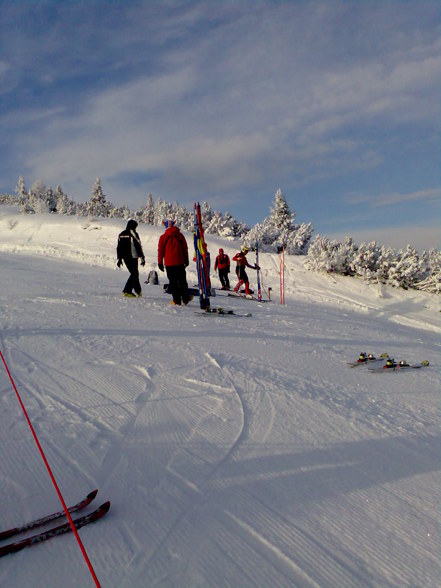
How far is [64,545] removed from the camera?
189 cm

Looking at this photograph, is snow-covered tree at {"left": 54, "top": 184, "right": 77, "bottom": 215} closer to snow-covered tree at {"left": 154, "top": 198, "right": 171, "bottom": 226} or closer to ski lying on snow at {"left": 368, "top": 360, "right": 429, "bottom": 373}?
snow-covered tree at {"left": 154, "top": 198, "right": 171, "bottom": 226}

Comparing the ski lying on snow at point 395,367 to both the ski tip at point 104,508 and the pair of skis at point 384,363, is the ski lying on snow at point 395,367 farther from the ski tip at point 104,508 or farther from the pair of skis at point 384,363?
the ski tip at point 104,508

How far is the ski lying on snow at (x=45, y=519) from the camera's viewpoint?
1.90 metres

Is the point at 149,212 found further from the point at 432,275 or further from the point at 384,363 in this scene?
the point at 384,363

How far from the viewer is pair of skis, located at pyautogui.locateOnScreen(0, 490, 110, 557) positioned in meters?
1.83

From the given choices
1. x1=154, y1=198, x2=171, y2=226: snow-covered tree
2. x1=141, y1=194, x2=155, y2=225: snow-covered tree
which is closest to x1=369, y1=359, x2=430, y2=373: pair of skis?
x1=154, y1=198, x2=171, y2=226: snow-covered tree

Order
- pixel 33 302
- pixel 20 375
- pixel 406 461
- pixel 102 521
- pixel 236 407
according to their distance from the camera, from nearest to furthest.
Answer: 1. pixel 102 521
2. pixel 406 461
3. pixel 236 407
4. pixel 20 375
5. pixel 33 302

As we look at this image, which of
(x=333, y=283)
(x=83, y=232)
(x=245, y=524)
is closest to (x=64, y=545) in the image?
(x=245, y=524)

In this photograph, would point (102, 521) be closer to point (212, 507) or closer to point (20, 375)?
point (212, 507)

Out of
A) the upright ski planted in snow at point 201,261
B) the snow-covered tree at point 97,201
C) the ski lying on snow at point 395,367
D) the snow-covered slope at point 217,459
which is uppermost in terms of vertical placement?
the snow-covered tree at point 97,201

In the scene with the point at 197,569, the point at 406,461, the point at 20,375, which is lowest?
the point at 406,461

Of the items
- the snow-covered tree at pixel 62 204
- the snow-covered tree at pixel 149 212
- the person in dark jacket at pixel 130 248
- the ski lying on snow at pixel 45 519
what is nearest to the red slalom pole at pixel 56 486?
the ski lying on snow at pixel 45 519

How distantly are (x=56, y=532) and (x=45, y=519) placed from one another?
0.41 ft

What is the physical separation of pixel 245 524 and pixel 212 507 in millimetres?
231
